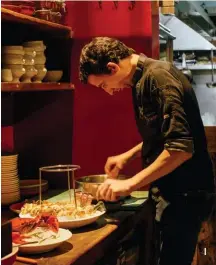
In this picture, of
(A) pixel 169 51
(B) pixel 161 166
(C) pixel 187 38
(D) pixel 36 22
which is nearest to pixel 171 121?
(B) pixel 161 166

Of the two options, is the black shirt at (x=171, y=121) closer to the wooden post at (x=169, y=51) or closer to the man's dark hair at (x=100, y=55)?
the man's dark hair at (x=100, y=55)

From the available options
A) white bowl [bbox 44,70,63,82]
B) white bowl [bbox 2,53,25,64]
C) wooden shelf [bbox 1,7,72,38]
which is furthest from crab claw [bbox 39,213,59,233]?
white bowl [bbox 44,70,63,82]

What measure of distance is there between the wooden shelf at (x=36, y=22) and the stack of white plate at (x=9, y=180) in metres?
0.77

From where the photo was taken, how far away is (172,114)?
2.30 meters

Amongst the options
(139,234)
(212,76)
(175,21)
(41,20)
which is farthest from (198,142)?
(212,76)

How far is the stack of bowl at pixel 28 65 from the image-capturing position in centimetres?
257

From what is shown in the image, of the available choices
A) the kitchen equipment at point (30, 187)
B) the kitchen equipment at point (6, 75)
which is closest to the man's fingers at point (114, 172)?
the kitchen equipment at point (30, 187)

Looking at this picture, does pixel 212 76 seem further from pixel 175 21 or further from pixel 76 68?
pixel 76 68

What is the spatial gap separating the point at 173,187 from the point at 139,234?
0.54 meters

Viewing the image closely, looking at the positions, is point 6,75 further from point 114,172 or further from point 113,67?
point 114,172

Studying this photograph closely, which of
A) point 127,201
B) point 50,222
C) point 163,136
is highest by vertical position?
point 163,136

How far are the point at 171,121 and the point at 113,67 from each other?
44cm

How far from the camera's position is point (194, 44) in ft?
26.1

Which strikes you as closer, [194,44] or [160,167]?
[160,167]
